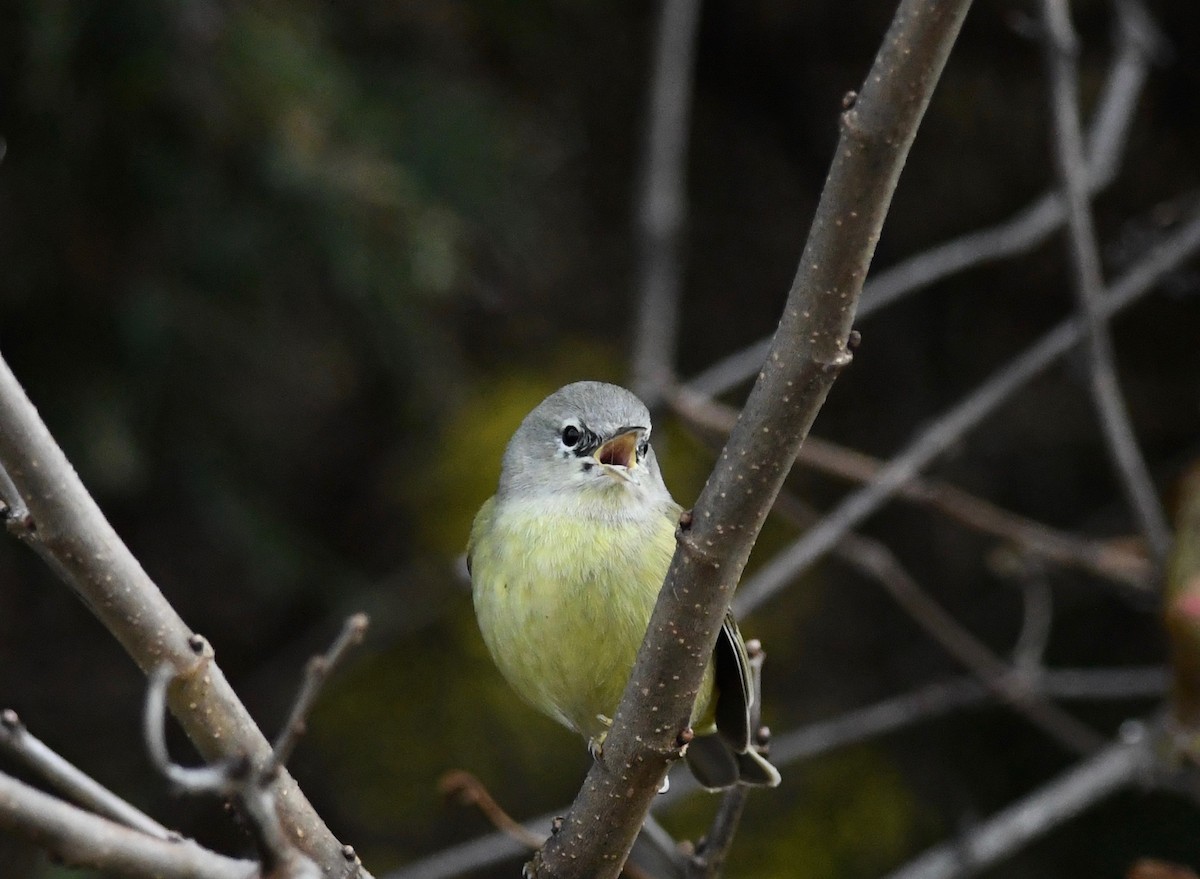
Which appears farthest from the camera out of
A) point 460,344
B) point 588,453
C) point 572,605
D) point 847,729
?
point 460,344

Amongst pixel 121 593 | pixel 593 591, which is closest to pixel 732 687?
pixel 593 591

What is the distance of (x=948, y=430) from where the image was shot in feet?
13.4

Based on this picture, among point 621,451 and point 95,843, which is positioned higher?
point 621,451

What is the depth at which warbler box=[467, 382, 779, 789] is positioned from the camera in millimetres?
2727

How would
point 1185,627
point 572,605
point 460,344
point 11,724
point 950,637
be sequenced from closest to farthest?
1. point 11,724
2. point 572,605
3. point 1185,627
4. point 950,637
5. point 460,344

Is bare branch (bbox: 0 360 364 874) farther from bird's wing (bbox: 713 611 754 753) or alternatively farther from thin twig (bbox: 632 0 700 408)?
thin twig (bbox: 632 0 700 408)

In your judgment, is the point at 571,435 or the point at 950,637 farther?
the point at 950,637

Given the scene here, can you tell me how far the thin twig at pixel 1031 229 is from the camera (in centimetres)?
416

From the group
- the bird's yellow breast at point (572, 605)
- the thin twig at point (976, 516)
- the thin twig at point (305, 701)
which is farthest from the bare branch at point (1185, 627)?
the thin twig at point (305, 701)

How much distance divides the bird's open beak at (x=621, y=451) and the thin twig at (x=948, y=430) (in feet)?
2.11

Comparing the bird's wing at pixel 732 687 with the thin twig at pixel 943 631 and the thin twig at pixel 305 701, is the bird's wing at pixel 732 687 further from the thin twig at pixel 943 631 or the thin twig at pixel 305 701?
the thin twig at pixel 305 701

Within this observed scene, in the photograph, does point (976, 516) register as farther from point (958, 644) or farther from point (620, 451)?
point (620, 451)

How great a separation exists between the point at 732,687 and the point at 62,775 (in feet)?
4.83

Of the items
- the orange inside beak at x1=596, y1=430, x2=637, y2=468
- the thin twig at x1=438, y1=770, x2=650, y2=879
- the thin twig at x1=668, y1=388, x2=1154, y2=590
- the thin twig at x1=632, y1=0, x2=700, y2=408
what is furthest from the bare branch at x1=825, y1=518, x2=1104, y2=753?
the thin twig at x1=438, y1=770, x2=650, y2=879
